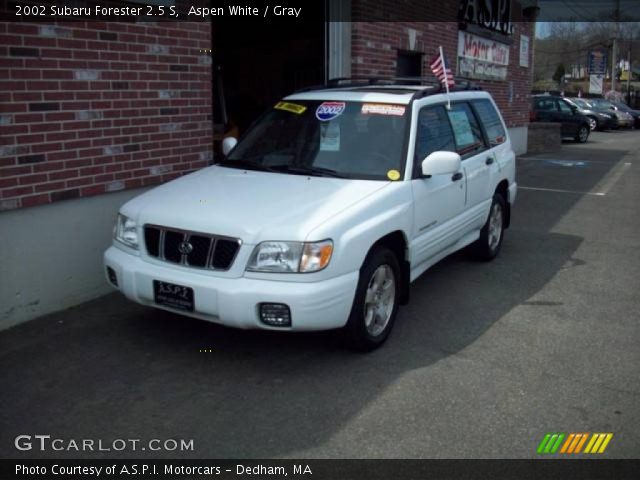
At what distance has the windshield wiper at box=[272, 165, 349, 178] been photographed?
5016 mm

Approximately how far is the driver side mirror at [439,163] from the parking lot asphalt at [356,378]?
120cm

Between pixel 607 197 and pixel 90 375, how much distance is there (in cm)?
1001

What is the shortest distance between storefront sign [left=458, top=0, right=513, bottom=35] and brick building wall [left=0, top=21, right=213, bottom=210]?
26.3ft

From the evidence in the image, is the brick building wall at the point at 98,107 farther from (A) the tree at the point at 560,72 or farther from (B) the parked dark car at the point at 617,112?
(A) the tree at the point at 560,72

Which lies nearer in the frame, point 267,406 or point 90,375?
point 267,406

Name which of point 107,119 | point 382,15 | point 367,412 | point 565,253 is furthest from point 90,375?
point 382,15

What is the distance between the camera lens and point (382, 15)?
10031 millimetres

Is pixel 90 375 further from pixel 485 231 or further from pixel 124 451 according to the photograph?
pixel 485 231

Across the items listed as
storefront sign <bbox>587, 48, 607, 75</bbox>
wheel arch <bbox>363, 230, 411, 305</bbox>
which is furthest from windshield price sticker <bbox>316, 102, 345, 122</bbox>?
storefront sign <bbox>587, 48, 607, 75</bbox>

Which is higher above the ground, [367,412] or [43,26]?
[43,26]

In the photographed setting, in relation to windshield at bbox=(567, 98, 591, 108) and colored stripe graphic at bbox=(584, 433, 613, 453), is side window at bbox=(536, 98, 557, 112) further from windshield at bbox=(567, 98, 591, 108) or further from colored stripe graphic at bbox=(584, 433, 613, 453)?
colored stripe graphic at bbox=(584, 433, 613, 453)

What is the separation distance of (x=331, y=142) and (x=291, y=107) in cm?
74

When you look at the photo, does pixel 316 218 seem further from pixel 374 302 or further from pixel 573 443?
pixel 573 443

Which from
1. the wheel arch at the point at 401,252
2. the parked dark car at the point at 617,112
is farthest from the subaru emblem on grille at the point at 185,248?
the parked dark car at the point at 617,112
